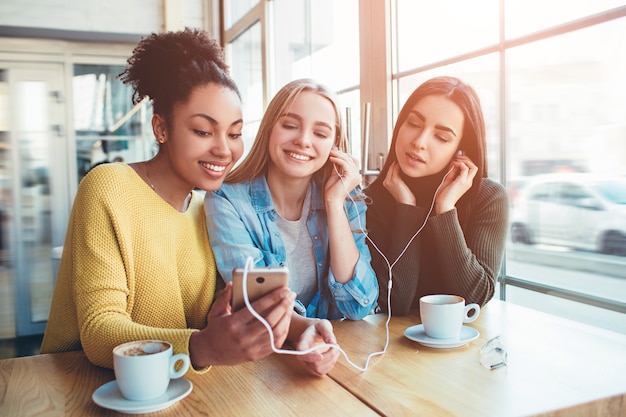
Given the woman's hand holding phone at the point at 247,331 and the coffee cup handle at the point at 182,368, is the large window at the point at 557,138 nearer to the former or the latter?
the woman's hand holding phone at the point at 247,331

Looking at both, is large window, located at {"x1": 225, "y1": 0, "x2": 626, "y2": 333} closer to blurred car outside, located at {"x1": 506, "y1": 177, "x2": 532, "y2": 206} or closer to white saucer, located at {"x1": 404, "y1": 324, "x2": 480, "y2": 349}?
blurred car outside, located at {"x1": 506, "y1": 177, "x2": 532, "y2": 206}

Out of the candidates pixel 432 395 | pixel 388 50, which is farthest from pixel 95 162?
pixel 432 395

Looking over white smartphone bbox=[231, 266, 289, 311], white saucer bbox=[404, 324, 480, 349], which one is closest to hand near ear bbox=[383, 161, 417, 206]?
white saucer bbox=[404, 324, 480, 349]

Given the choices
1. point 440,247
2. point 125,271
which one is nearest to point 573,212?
point 440,247

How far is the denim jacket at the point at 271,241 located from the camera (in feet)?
4.41

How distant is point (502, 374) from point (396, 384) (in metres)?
0.19

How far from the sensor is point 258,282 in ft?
2.91

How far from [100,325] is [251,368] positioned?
0.29 m

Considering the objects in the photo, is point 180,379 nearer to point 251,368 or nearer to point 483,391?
point 251,368

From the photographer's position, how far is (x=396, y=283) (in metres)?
1.52

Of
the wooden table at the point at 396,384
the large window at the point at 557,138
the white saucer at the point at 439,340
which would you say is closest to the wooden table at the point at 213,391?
the wooden table at the point at 396,384

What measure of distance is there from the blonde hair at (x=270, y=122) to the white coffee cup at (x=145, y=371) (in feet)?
2.25

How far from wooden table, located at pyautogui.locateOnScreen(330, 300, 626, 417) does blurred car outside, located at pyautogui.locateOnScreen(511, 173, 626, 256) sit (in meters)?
0.40

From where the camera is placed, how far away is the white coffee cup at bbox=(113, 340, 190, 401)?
850 mm
